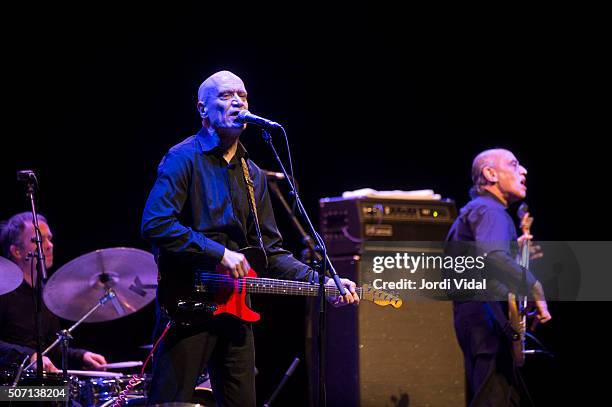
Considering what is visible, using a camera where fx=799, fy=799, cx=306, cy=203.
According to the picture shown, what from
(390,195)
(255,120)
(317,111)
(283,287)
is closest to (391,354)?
(390,195)

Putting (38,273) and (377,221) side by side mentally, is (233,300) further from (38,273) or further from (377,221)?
(377,221)

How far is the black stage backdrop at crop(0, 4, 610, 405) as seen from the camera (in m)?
6.68

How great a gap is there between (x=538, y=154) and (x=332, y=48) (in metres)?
2.41

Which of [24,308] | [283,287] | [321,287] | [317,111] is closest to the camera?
[321,287]

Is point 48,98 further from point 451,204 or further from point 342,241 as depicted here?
point 451,204

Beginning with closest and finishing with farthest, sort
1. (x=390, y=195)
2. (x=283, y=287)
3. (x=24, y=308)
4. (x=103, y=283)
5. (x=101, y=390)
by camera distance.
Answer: (x=283, y=287), (x=101, y=390), (x=103, y=283), (x=24, y=308), (x=390, y=195)

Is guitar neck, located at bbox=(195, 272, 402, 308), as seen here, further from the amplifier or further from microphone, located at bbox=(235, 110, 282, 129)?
the amplifier

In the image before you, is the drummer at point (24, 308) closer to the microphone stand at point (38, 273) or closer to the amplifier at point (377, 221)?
the microphone stand at point (38, 273)

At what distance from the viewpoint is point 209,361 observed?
12.1 ft

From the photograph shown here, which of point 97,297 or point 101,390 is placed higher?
point 97,297

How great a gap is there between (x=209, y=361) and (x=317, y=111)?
4545 millimetres

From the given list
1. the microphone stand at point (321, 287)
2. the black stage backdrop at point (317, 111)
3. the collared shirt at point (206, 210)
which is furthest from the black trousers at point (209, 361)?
the black stage backdrop at point (317, 111)

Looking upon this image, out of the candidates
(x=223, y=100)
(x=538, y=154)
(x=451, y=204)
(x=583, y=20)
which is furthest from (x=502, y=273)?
(x=583, y=20)

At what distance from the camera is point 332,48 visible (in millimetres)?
7906
